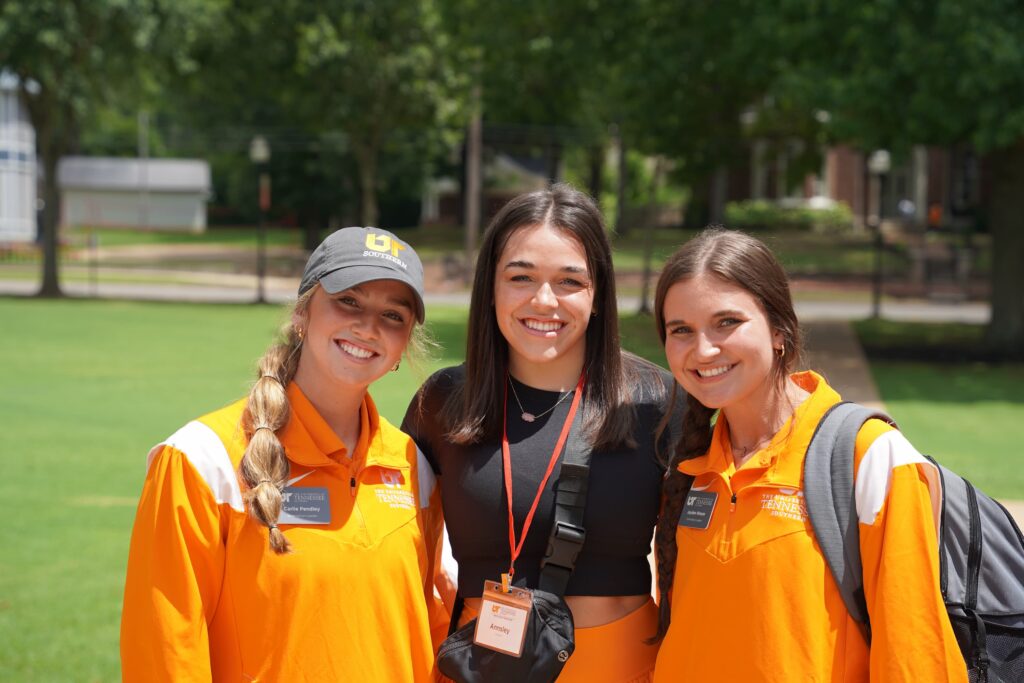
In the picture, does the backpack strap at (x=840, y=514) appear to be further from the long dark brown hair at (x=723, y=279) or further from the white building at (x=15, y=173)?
the white building at (x=15, y=173)

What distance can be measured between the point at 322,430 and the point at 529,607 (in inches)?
27.6

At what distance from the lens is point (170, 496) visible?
270 centimetres

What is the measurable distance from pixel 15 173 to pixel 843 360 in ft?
163

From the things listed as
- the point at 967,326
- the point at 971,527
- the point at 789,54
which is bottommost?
the point at 967,326

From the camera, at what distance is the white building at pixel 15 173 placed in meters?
57.9

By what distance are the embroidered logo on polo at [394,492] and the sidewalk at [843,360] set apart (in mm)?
9269

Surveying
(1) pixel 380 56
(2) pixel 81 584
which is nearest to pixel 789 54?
(2) pixel 81 584

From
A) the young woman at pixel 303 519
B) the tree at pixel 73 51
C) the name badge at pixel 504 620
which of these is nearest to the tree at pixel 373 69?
the tree at pixel 73 51

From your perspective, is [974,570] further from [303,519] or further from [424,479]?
[303,519]

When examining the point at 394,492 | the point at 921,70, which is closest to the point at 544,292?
the point at 394,492

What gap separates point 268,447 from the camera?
111 inches

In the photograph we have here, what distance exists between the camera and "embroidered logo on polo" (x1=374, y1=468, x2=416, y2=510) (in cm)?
306

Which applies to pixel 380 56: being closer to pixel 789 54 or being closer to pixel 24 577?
pixel 789 54

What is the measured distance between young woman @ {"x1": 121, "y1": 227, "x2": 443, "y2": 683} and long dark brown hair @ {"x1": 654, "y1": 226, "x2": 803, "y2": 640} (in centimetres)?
65
